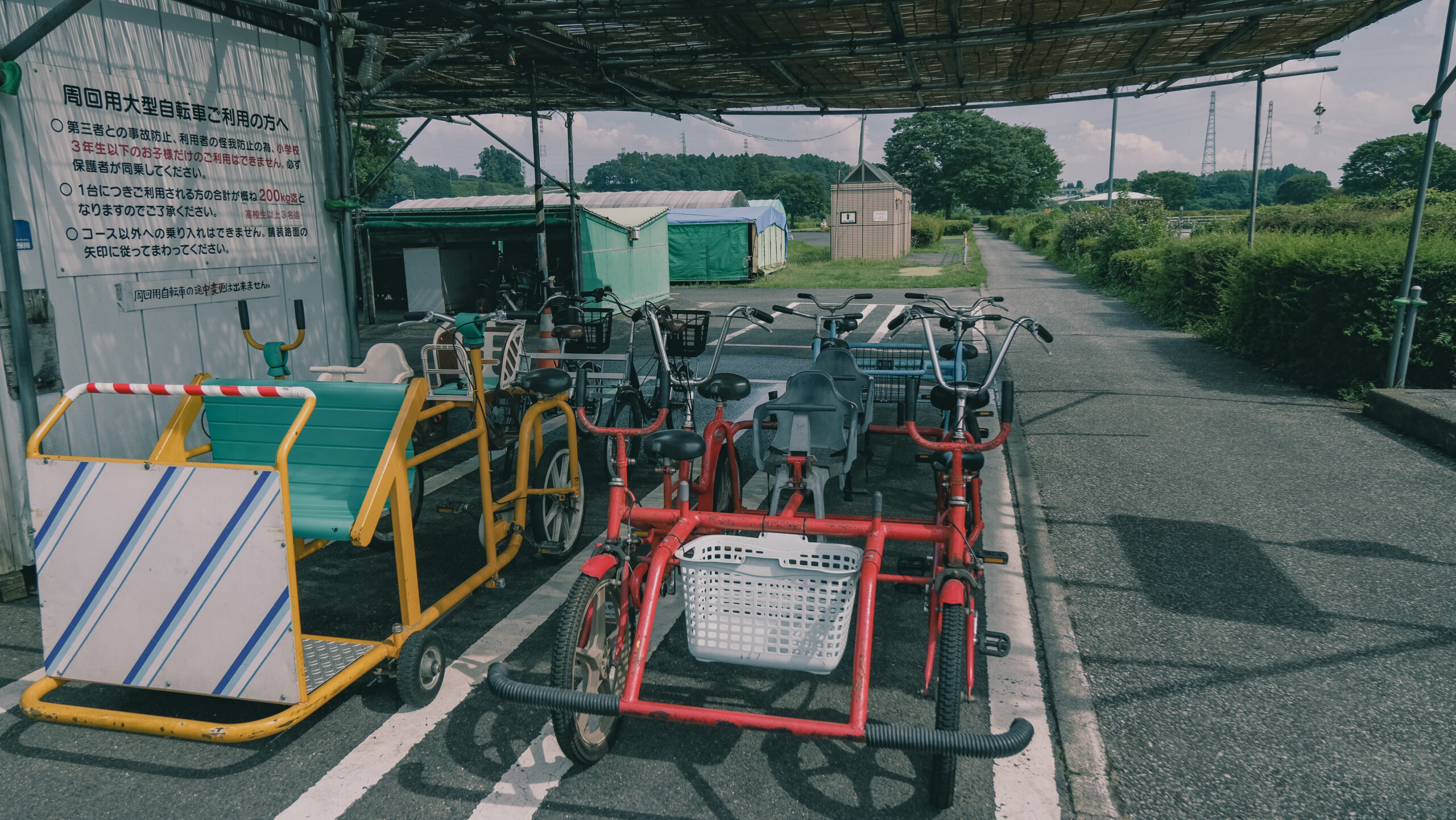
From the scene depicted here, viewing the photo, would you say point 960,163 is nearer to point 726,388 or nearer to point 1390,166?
point 1390,166

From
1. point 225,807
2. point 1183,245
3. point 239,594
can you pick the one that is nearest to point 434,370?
point 239,594

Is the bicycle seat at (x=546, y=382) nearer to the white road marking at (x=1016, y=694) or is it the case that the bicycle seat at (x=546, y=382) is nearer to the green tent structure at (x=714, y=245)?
the white road marking at (x=1016, y=694)

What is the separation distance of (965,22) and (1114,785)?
23.4 feet

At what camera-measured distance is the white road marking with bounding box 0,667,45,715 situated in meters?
3.35

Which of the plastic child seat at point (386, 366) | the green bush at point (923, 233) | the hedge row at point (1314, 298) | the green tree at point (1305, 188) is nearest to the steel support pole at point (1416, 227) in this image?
the hedge row at point (1314, 298)

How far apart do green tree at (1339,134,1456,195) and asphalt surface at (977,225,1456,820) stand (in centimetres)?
7115

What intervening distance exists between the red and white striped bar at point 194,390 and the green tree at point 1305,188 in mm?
130453

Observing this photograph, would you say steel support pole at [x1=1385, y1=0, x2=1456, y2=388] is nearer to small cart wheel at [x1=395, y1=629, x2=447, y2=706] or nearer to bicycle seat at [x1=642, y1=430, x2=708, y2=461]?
bicycle seat at [x1=642, y1=430, x2=708, y2=461]

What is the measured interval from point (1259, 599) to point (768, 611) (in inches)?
109

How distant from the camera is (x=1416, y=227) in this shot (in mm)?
7473

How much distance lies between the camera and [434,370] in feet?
19.7

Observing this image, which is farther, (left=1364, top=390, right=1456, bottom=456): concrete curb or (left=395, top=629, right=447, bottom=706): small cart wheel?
(left=1364, top=390, right=1456, bottom=456): concrete curb

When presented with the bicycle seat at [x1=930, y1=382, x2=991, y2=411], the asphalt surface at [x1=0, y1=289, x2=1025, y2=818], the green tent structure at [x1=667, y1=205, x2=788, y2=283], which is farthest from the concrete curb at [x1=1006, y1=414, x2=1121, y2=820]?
the green tent structure at [x1=667, y1=205, x2=788, y2=283]

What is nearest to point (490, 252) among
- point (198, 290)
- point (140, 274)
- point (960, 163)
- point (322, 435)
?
point (198, 290)
